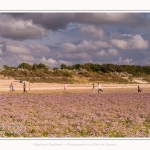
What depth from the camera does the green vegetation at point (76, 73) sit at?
86.4m

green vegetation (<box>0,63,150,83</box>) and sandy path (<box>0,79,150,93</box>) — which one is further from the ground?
green vegetation (<box>0,63,150,83</box>)

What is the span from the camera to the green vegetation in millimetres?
86438

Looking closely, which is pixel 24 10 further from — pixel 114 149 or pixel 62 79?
pixel 62 79

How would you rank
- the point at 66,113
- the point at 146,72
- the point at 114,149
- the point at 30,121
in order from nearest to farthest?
the point at 114,149, the point at 30,121, the point at 66,113, the point at 146,72

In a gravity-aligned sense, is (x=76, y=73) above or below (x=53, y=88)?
above

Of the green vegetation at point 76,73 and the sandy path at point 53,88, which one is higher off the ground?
the green vegetation at point 76,73

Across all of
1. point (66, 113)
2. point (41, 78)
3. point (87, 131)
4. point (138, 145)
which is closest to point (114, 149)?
point (138, 145)

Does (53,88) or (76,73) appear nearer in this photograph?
(53,88)

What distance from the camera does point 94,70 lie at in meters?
122

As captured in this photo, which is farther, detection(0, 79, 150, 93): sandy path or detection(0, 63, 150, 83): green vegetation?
detection(0, 63, 150, 83): green vegetation

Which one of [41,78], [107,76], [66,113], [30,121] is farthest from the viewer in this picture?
[107,76]

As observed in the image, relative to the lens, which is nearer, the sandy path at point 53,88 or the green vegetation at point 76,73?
the sandy path at point 53,88

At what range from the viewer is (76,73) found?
348 feet

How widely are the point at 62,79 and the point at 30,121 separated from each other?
239ft
